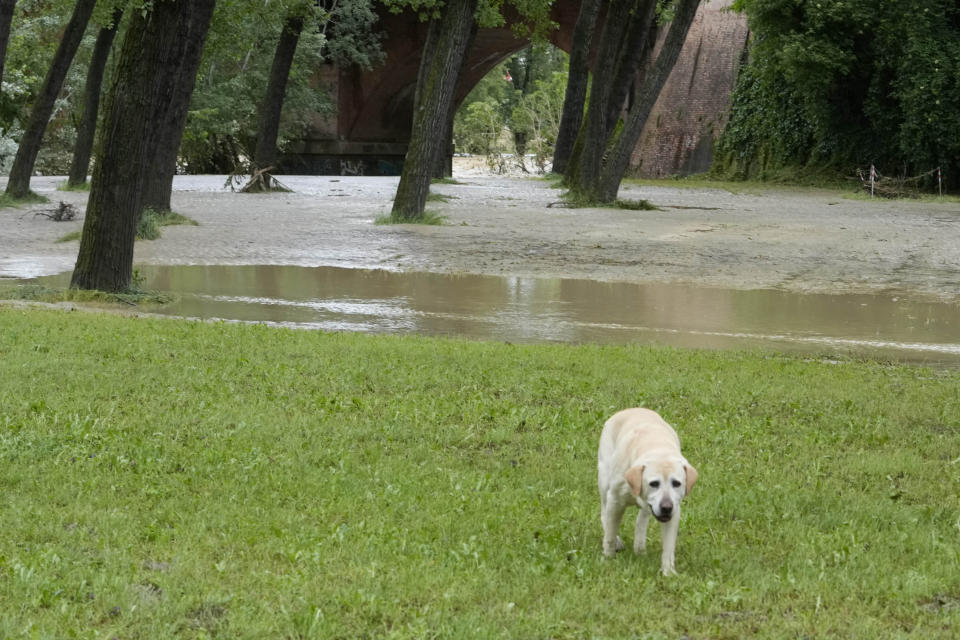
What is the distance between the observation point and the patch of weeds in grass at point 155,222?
64.9 ft

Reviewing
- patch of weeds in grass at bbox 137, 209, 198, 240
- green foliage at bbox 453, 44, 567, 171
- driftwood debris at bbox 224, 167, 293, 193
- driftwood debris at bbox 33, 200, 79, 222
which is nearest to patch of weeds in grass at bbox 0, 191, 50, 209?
A: driftwood debris at bbox 33, 200, 79, 222

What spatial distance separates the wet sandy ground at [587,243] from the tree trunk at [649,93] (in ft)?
4.38

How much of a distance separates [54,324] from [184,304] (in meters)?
2.84

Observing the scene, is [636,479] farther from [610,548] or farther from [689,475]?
[610,548]

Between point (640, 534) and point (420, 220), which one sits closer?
point (640, 534)

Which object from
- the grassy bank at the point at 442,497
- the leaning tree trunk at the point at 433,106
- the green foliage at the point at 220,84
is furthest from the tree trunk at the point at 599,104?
the grassy bank at the point at 442,497

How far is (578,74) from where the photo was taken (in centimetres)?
3622

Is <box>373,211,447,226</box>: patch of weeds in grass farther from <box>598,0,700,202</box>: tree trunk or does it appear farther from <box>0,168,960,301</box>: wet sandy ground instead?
<box>598,0,700,202</box>: tree trunk

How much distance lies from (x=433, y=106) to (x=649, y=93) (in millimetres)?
5257

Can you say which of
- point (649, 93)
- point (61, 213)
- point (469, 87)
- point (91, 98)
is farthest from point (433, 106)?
point (469, 87)

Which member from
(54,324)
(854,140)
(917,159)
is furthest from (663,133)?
(54,324)

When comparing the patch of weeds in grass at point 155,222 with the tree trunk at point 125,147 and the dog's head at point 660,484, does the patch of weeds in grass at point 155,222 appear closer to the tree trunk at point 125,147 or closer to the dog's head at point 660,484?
the tree trunk at point 125,147

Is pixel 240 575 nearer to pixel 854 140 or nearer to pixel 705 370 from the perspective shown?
pixel 705 370

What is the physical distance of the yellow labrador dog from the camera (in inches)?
187
